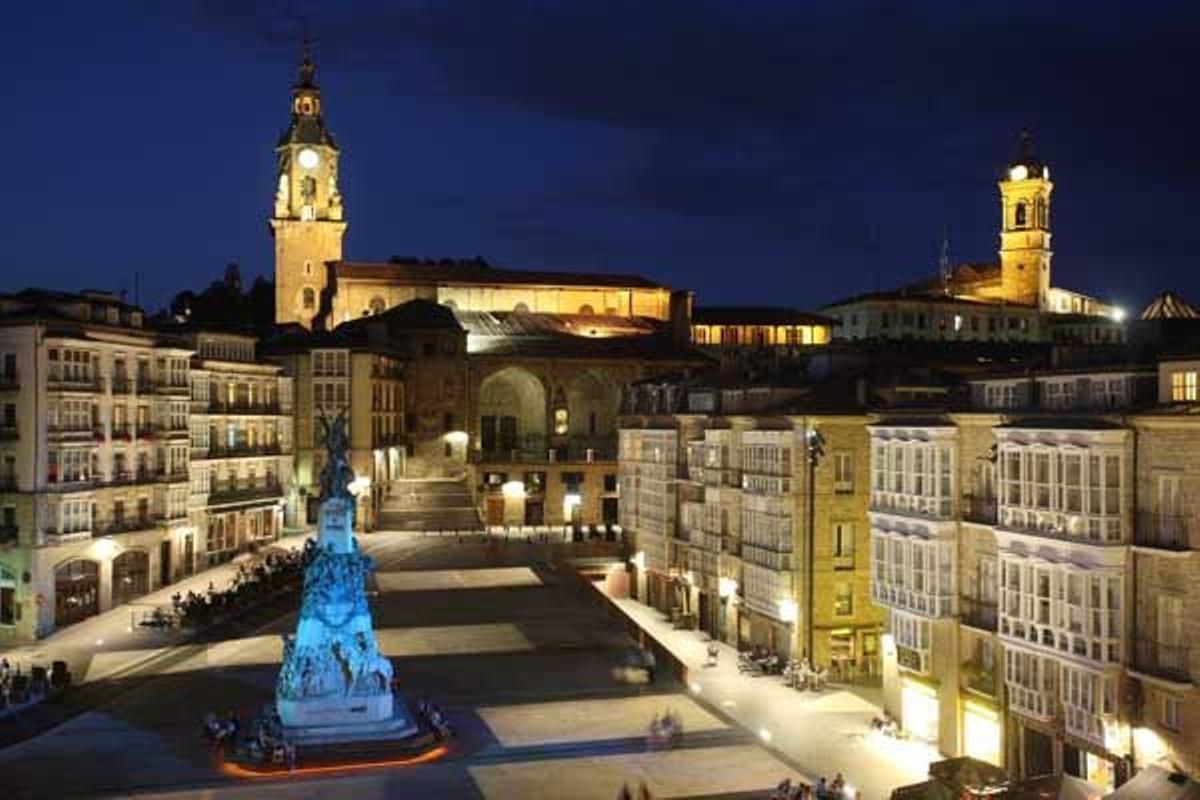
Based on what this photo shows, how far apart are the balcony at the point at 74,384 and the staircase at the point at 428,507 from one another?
1126 inches

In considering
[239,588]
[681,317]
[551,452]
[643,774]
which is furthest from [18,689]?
[681,317]

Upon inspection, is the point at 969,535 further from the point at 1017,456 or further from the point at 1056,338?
the point at 1056,338

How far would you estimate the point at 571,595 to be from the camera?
6831cm

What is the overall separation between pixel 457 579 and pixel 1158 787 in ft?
152

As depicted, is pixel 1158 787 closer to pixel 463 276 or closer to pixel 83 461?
pixel 83 461

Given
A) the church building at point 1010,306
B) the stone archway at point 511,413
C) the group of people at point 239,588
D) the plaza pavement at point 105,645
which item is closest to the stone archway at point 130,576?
the plaza pavement at point 105,645

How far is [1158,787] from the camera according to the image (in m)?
30.5

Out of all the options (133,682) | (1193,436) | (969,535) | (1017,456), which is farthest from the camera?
(133,682)

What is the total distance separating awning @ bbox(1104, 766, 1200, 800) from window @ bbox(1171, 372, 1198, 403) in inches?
358

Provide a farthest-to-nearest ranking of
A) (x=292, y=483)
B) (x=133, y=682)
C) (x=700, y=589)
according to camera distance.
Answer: (x=292, y=483) < (x=700, y=589) < (x=133, y=682)

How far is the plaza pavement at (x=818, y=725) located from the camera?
40.6 metres

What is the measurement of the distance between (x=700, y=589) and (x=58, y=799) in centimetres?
3781

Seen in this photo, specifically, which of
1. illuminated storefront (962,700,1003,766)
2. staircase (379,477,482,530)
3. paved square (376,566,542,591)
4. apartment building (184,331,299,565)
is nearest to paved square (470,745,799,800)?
illuminated storefront (962,700,1003,766)

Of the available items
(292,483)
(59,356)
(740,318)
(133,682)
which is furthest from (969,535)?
(740,318)
